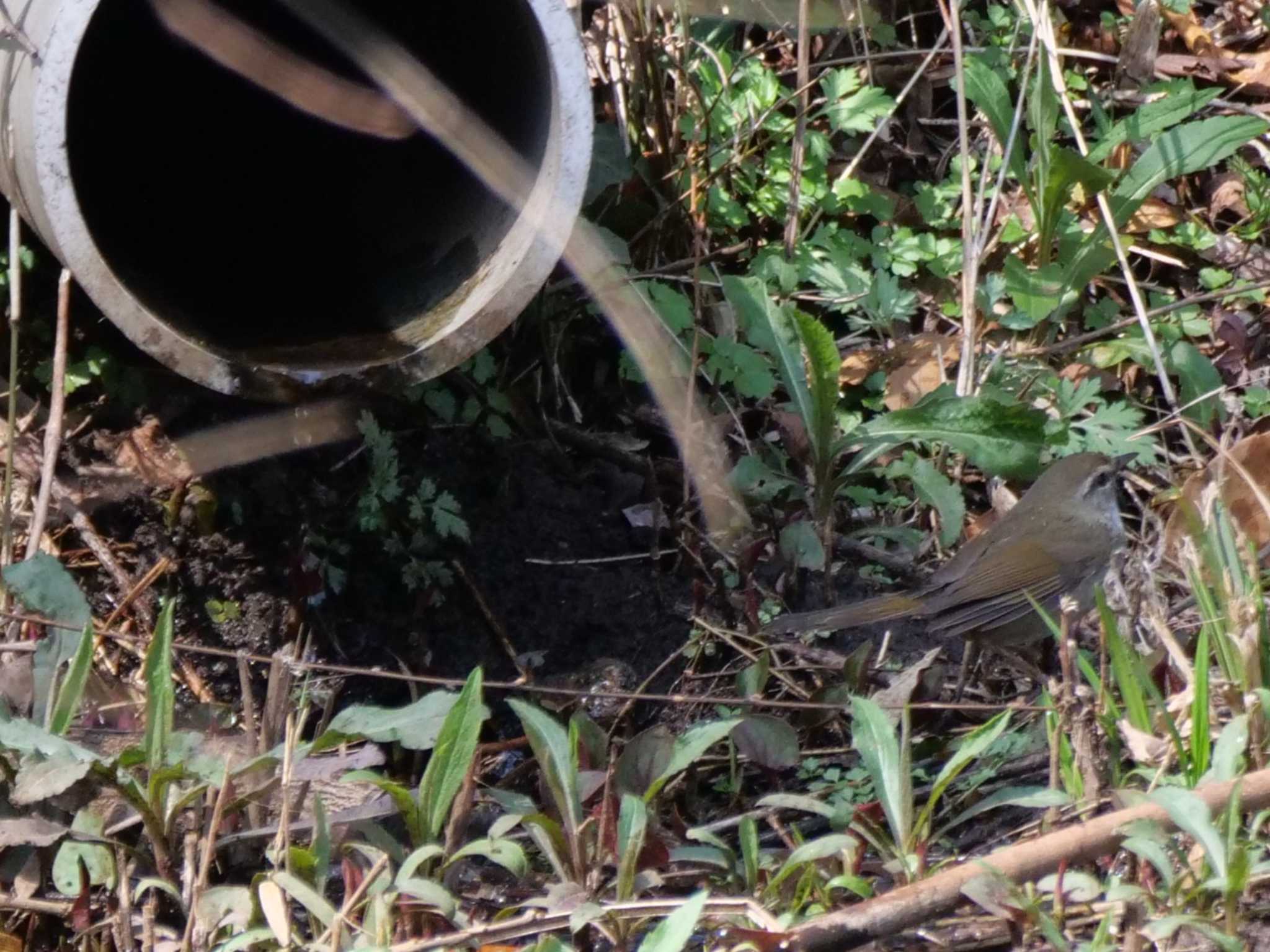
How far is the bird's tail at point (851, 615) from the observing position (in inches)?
148

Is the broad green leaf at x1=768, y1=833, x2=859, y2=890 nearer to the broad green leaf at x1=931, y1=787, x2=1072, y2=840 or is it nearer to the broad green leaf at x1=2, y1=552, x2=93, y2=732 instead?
the broad green leaf at x1=931, y1=787, x2=1072, y2=840

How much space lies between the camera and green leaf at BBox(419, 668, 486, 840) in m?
2.66

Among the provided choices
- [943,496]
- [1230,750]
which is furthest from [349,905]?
[943,496]

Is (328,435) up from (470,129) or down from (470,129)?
down

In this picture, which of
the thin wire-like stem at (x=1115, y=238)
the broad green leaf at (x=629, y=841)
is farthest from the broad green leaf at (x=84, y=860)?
the thin wire-like stem at (x=1115, y=238)

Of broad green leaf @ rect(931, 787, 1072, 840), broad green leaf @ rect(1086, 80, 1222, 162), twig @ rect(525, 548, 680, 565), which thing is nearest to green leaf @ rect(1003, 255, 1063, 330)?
broad green leaf @ rect(1086, 80, 1222, 162)

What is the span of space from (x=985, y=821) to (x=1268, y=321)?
2.63 m

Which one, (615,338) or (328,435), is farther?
(615,338)

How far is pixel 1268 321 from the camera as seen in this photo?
5.09m

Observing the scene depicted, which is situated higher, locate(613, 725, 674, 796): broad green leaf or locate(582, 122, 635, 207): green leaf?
locate(582, 122, 635, 207): green leaf

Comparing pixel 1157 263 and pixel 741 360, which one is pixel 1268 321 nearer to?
pixel 1157 263

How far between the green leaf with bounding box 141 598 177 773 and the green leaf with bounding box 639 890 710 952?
0.93 meters

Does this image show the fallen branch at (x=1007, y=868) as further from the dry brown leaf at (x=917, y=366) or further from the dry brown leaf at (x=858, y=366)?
the dry brown leaf at (x=858, y=366)

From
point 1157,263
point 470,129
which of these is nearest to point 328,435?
→ point 470,129
